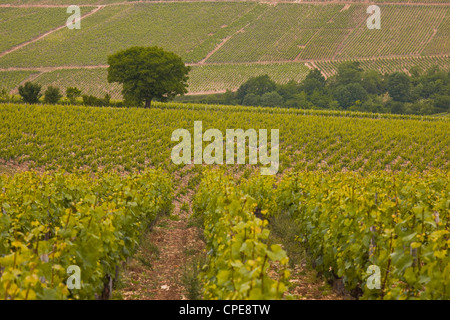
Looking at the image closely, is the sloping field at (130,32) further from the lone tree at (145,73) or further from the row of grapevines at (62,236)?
the row of grapevines at (62,236)

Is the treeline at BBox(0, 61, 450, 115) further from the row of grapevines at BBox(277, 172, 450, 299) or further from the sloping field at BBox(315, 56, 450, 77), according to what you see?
the row of grapevines at BBox(277, 172, 450, 299)

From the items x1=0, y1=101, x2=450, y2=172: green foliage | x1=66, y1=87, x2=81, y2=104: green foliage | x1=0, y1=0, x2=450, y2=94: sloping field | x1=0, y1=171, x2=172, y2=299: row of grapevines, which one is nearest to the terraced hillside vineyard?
x1=0, y1=171, x2=172, y2=299: row of grapevines

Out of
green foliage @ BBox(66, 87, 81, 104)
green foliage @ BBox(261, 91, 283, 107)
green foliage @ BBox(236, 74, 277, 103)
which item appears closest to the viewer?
green foliage @ BBox(66, 87, 81, 104)

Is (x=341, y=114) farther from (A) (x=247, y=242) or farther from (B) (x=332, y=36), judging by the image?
(B) (x=332, y=36)

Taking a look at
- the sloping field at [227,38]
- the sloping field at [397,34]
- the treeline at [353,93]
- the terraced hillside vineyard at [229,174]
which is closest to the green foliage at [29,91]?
the terraced hillside vineyard at [229,174]

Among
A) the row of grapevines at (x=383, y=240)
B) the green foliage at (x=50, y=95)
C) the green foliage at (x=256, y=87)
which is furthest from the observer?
the green foliage at (x=256, y=87)

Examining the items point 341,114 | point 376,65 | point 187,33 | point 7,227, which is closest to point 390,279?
point 7,227

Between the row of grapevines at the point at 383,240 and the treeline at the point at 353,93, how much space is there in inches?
2204

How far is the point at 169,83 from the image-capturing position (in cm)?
4409

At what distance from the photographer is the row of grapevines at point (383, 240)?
16.0ft

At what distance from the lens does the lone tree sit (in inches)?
1710

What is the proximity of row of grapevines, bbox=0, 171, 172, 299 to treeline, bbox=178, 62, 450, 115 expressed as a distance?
181 ft
